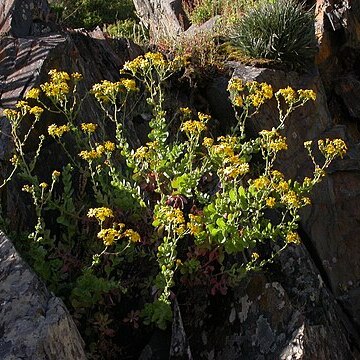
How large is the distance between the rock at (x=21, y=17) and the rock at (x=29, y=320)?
3006mm

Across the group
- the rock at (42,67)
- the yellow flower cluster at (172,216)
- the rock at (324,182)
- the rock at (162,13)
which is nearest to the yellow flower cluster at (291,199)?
the yellow flower cluster at (172,216)

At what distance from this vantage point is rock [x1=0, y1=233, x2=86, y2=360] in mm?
2889

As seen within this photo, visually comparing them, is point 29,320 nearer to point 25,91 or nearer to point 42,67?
point 25,91

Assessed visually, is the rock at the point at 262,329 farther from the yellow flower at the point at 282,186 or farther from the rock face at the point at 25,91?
the rock face at the point at 25,91

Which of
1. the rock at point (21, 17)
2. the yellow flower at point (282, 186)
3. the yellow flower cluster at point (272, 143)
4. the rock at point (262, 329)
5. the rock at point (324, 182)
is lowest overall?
the rock at point (324, 182)

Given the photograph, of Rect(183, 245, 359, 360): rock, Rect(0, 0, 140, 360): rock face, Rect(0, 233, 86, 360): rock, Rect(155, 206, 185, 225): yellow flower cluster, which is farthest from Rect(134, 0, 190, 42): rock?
Rect(0, 233, 86, 360): rock

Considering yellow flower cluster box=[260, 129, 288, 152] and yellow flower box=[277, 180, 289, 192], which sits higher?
yellow flower cluster box=[260, 129, 288, 152]

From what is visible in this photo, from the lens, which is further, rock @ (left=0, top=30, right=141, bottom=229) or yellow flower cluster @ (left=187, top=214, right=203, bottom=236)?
rock @ (left=0, top=30, right=141, bottom=229)

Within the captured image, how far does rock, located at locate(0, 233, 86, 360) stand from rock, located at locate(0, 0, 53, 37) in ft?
9.86

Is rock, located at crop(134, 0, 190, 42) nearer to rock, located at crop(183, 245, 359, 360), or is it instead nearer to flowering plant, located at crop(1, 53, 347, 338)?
flowering plant, located at crop(1, 53, 347, 338)

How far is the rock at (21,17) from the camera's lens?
5.80 metres

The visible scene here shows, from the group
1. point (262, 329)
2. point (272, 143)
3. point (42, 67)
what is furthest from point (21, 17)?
point (262, 329)

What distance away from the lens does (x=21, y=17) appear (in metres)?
5.93

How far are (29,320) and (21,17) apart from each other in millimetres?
3661
